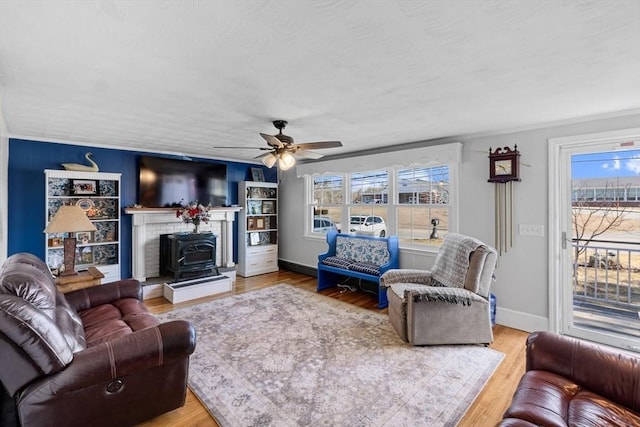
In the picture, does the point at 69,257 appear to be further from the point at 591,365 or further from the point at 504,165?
the point at 504,165

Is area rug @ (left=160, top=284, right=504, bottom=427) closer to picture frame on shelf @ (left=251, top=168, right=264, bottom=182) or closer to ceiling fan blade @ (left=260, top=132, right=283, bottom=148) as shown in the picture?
ceiling fan blade @ (left=260, top=132, right=283, bottom=148)

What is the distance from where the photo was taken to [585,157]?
305 cm

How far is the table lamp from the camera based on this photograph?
2.92 meters

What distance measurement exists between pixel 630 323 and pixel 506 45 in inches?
125

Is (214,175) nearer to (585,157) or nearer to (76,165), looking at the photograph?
(76,165)

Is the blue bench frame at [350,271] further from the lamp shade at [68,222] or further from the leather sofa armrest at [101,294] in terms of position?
the lamp shade at [68,222]

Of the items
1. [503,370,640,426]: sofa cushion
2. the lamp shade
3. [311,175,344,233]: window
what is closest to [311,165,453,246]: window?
[311,175,344,233]: window

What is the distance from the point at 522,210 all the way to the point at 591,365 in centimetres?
Answer: 210

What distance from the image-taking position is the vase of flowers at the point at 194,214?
15.6 feet

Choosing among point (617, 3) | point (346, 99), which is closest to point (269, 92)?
point (346, 99)

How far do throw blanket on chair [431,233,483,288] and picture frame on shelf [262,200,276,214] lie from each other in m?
3.61

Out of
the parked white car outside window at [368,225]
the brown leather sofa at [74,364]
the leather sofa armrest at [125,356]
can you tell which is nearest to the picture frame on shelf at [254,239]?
the parked white car outside window at [368,225]

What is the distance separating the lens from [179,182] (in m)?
4.91

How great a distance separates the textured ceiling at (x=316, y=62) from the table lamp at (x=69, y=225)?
A: 944 millimetres
